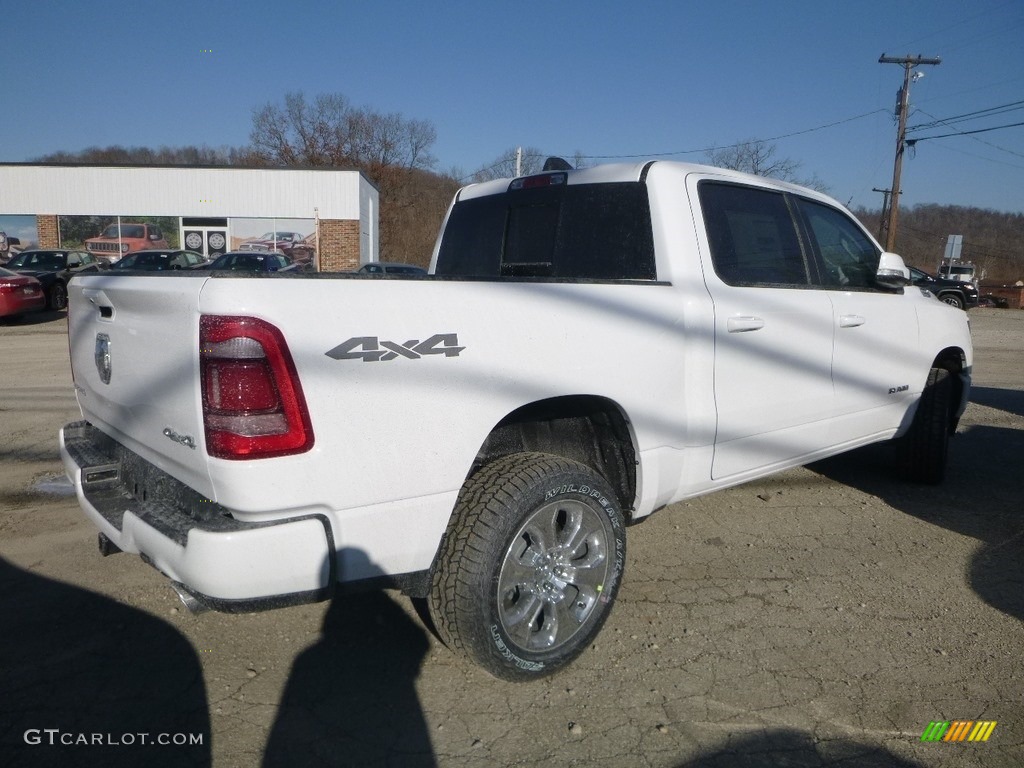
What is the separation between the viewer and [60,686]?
2.76m

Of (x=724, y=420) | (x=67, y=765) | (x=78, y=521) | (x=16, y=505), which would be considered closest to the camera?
(x=67, y=765)

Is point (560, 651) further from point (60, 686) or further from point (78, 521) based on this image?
point (78, 521)

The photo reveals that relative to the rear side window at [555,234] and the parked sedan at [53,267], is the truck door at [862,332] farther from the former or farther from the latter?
the parked sedan at [53,267]

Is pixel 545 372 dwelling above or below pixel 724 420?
above

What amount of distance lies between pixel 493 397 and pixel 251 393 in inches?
31.0

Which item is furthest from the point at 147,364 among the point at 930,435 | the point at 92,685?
the point at 930,435

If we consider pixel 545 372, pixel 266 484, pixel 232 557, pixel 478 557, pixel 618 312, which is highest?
pixel 618 312

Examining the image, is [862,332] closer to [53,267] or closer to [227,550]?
[227,550]

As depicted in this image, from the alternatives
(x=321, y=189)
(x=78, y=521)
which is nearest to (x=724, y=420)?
(x=78, y=521)

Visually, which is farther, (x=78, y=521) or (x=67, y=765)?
(x=78, y=521)

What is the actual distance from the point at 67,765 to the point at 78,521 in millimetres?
2317

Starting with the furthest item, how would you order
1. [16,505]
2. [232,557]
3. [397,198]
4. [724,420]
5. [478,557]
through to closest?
[397,198] < [16,505] < [724,420] < [478,557] < [232,557]

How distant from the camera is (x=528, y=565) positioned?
276cm

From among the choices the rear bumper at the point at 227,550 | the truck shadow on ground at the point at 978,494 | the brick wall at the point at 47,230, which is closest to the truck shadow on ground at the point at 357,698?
the rear bumper at the point at 227,550
